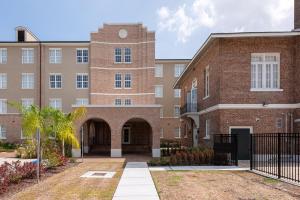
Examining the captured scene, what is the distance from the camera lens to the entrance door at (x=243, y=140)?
2262 centimetres

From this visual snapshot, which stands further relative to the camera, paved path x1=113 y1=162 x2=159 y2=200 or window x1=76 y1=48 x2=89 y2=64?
window x1=76 y1=48 x2=89 y2=64

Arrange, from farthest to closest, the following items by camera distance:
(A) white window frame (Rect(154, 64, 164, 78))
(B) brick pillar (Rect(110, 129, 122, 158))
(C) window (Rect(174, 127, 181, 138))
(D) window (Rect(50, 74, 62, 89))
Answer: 1. (A) white window frame (Rect(154, 64, 164, 78))
2. (C) window (Rect(174, 127, 181, 138))
3. (D) window (Rect(50, 74, 62, 89))
4. (B) brick pillar (Rect(110, 129, 122, 158))

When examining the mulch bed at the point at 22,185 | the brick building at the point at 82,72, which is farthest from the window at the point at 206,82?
the mulch bed at the point at 22,185

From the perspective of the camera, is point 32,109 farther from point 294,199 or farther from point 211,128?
point 294,199

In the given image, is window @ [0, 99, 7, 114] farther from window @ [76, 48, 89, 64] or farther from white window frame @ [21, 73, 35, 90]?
window @ [76, 48, 89, 64]

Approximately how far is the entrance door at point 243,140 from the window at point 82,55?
24262 millimetres

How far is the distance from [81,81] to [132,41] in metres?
7.68

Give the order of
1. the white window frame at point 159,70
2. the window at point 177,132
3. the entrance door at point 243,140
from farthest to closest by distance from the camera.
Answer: the white window frame at point 159,70 < the window at point 177,132 < the entrance door at point 243,140

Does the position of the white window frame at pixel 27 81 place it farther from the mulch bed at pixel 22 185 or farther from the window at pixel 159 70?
the mulch bed at pixel 22 185

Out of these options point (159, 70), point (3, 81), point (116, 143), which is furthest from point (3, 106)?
point (159, 70)

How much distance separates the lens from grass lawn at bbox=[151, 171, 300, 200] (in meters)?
10.6

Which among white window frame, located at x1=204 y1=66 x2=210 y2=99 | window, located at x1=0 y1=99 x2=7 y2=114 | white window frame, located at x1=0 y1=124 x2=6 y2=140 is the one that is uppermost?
white window frame, located at x1=204 y1=66 x2=210 y2=99

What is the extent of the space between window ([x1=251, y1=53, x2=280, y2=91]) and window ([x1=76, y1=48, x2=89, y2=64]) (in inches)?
944

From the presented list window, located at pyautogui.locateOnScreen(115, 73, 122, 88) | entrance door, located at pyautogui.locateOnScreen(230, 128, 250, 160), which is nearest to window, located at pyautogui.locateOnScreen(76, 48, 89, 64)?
window, located at pyautogui.locateOnScreen(115, 73, 122, 88)
